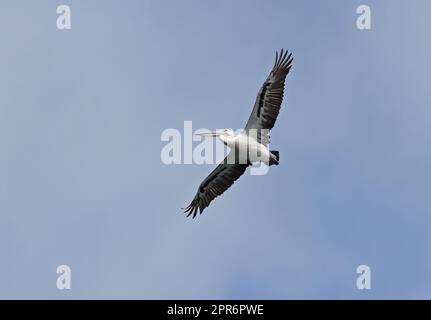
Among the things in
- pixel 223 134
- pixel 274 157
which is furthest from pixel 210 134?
pixel 274 157

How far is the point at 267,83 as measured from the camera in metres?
40.9

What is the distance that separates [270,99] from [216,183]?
4780mm

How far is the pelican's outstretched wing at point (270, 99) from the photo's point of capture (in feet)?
134

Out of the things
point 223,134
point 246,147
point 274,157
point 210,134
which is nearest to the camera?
point 274,157

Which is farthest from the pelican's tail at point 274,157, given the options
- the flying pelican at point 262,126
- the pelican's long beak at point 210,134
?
the pelican's long beak at point 210,134

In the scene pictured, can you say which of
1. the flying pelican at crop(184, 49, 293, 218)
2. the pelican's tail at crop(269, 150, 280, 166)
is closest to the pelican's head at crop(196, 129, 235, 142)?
the flying pelican at crop(184, 49, 293, 218)

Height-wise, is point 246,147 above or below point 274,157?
A: above

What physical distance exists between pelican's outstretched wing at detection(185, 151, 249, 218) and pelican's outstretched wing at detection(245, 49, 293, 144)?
2.06 m

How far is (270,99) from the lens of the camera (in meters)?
40.8

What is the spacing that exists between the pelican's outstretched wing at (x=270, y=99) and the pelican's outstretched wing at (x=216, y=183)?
2061mm

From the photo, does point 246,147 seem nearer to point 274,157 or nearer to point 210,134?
point 274,157

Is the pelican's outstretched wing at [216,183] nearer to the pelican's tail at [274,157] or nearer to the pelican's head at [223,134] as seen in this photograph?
the pelican's head at [223,134]
